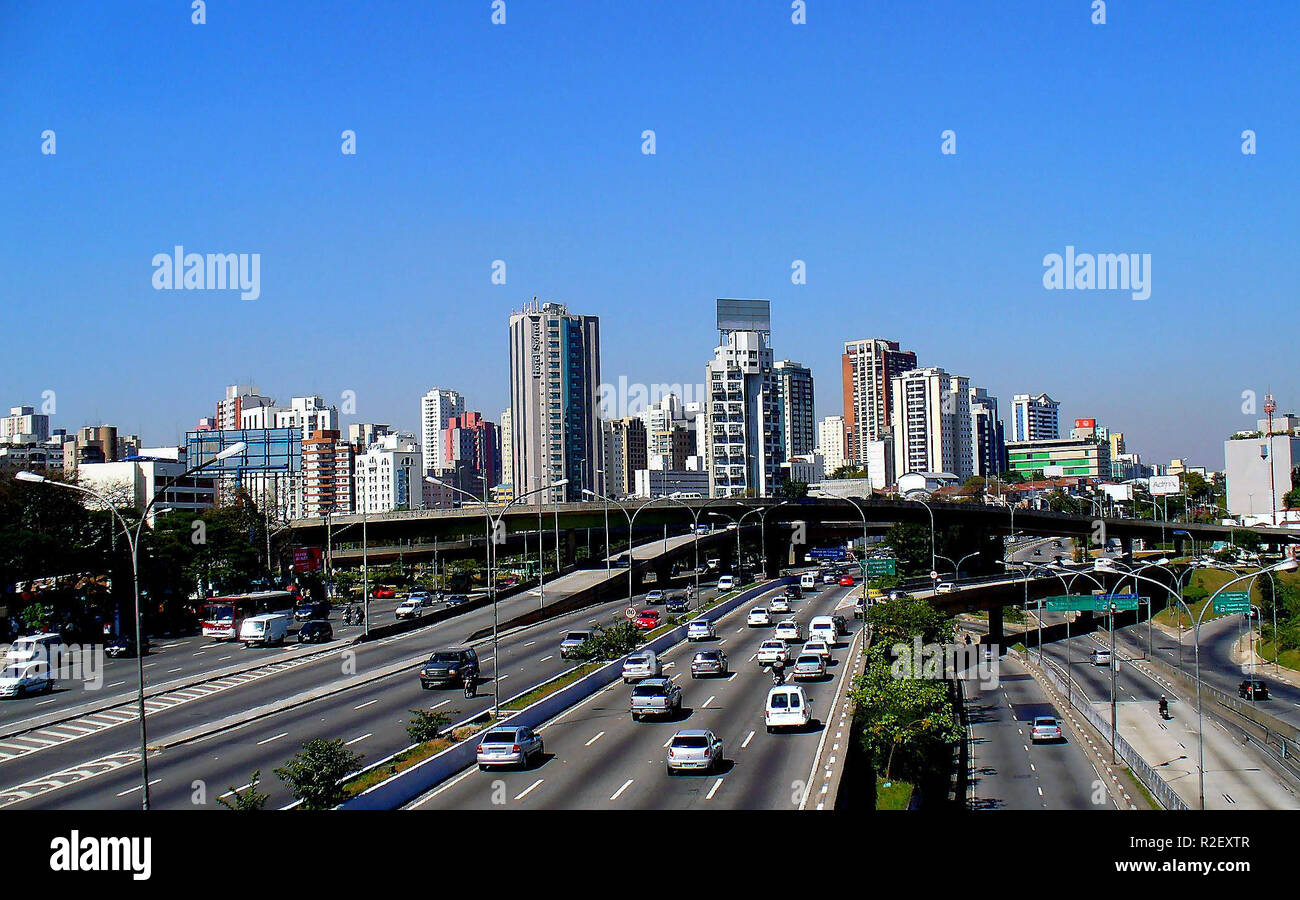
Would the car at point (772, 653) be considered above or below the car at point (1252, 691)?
above

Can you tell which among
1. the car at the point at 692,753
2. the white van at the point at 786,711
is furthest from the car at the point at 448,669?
the car at the point at 692,753

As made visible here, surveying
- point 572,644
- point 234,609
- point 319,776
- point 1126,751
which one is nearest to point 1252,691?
point 1126,751

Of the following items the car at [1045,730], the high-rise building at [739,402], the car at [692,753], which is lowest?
the car at [1045,730]

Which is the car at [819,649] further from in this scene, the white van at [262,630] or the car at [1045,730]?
the white van at [262,630]

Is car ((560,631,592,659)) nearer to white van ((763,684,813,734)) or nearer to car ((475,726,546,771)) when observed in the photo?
white van ((763,684,813,734))

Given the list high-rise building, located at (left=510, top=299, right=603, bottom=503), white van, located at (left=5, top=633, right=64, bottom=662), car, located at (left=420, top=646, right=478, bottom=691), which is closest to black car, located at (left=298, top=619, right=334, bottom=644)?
white van, located at (left=5, top=633, right=64, bottom=662)

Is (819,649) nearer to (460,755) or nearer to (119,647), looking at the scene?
(460,755)

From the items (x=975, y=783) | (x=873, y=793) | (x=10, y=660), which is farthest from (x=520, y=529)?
(x=873, y=793)
